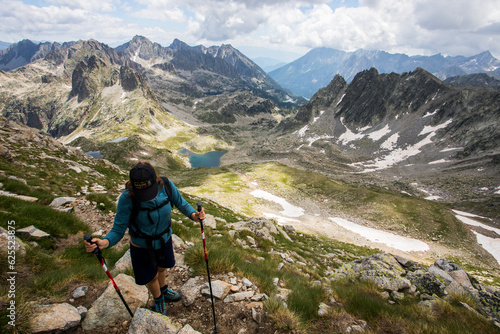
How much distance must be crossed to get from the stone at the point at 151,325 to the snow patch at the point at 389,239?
42177 millimetres

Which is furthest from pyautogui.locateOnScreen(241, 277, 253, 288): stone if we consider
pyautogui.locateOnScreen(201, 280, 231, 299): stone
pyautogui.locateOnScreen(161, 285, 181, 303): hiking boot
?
pyautogui.locateOnScreen(161, 285, 181, 303): hiking boot

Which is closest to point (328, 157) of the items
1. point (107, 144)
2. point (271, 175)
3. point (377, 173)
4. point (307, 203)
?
point (377, 173)

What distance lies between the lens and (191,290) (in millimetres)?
5758

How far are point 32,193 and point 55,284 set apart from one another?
9.52m

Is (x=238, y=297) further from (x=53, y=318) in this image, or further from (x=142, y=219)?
(x=53, y=318)

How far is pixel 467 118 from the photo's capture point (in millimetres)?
106312

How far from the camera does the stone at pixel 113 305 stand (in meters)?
4.43

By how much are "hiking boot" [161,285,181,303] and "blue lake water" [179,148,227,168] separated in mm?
135724

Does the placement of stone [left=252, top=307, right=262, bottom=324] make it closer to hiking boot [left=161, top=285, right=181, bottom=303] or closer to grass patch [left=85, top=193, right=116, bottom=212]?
hiking boot [left=161, top=285, right=181, bottom=303]

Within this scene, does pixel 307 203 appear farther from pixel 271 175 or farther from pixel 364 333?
pixel 364 333

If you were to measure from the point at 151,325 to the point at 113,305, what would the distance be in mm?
1136

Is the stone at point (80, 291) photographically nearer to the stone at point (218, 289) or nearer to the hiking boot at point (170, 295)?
the hiking boot at point (170, 295)

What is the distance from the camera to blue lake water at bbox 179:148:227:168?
14200cm

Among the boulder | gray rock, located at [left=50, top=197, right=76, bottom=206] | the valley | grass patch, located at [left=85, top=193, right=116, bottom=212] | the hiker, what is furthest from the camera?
the valley
